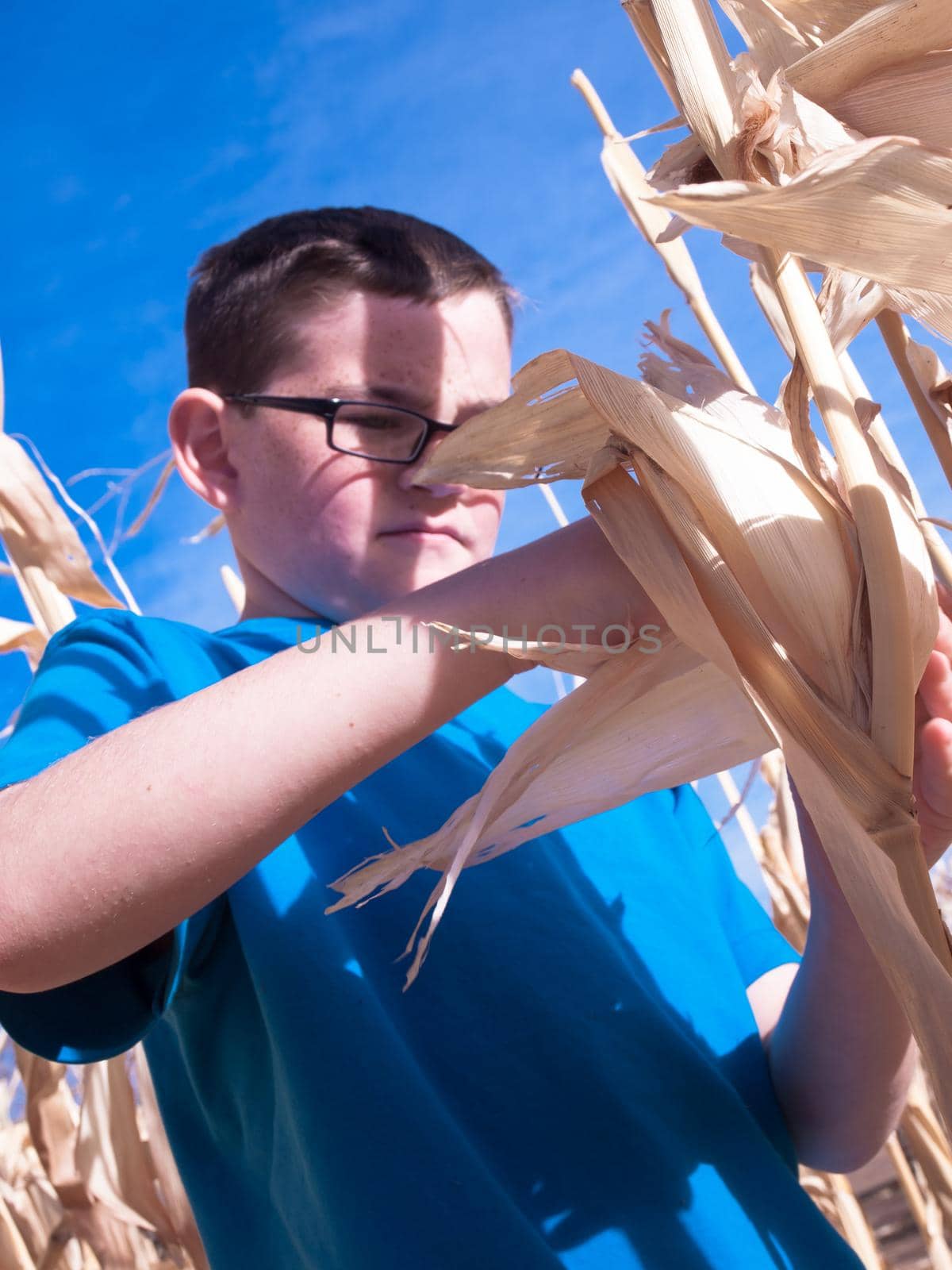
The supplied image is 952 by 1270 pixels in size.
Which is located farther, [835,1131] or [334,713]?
[835,1131]

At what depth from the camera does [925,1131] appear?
2.94ft

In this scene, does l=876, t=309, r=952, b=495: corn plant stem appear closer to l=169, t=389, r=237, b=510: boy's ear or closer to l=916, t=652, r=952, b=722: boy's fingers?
A: l=916, t=652, r=952, b=722: boy's fingers

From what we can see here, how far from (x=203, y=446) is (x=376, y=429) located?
0.55ft

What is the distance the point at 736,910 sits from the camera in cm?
73

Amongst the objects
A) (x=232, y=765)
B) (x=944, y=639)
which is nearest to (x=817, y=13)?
(x=944, y=639)

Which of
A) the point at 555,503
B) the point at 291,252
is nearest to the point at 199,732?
the point at 291,252

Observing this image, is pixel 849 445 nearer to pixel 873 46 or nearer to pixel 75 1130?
pixel 873 46

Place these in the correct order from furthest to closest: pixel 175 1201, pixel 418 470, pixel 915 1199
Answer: pixel 915 1199 < pixel 175 1201 < pixel 418 470

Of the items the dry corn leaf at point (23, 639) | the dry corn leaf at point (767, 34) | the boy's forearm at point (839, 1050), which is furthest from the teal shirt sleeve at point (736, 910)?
the dry corn leaf at point (23, 639)

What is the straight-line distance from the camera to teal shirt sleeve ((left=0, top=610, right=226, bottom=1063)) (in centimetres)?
44

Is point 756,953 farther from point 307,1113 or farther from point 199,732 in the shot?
point 199,732

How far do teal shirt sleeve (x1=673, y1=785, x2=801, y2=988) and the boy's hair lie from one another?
0.43 m

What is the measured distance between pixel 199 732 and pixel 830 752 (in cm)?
21

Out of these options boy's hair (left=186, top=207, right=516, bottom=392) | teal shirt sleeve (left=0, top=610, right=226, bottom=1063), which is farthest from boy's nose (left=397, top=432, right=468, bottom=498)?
teal shirt sleeve (left=0, top=610, right=226, bottom=1063)
